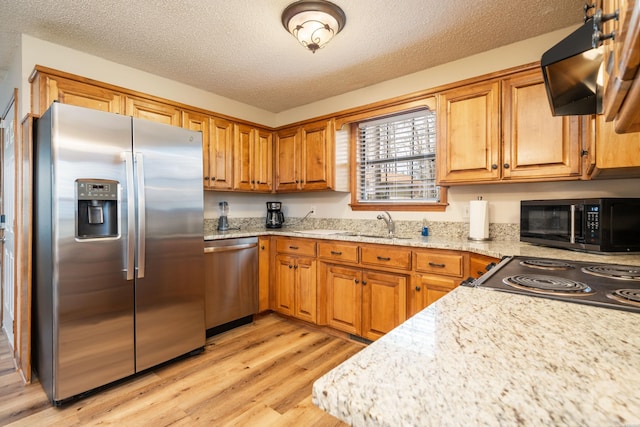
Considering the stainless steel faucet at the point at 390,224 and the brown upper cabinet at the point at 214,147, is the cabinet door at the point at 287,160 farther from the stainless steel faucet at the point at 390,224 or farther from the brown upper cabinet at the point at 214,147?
the stainless steel faucet at the point at 390,224

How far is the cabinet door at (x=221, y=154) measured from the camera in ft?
10.2

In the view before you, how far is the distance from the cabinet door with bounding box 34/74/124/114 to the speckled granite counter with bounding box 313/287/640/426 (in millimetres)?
2762

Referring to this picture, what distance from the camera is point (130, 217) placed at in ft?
6.64

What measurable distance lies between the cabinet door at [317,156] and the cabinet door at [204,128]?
990mm

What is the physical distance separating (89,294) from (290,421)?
1.42 meters

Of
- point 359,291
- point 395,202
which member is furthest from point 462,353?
point 395,202

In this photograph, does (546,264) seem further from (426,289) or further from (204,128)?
(204,128)

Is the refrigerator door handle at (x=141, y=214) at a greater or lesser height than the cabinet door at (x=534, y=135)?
lesser

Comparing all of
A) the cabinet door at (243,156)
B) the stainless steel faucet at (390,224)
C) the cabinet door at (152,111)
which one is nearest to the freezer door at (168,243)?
the cabinet door at (152,111)

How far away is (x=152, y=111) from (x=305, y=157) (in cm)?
151

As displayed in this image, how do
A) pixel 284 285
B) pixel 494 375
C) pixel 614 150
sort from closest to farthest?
pixel 494 375 < pixel 614 150 < pixel 284 285

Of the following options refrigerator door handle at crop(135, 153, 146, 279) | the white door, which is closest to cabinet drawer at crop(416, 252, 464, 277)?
refrigerator door handle at crop(135, 153, 146, 279)

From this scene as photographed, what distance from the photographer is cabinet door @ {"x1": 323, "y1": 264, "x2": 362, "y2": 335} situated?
8.73 feet

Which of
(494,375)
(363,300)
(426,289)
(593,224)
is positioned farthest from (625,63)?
(363,300)
